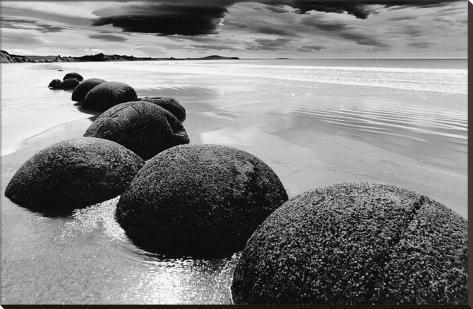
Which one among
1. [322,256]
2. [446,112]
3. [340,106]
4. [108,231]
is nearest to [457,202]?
[322,256]

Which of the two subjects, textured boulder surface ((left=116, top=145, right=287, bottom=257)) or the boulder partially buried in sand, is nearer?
textured boulder surface ((left=116, top=145, right=287, bottom=257))

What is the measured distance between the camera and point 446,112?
37.5ft

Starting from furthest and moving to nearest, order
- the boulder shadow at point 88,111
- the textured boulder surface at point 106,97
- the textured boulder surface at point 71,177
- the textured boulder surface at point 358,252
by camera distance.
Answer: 1. the textured boulder surface at point 106,97
2. the boulder shadow at point 88,111
3. the textured boulder surface at point 71,177
4. the textured boulder surface at point 358,252

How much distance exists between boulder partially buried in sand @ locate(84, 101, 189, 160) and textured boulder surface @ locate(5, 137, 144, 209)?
4.70 feet

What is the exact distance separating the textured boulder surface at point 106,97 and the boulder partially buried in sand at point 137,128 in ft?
20.4

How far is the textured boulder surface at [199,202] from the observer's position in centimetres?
350

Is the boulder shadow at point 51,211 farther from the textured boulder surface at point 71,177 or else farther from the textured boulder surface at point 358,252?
the textured boulder surface at point 358,252

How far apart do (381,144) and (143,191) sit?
A: 16.8ft

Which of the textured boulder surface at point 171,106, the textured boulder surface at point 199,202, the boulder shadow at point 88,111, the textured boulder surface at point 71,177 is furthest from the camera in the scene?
the boulder shadow at point 88,111

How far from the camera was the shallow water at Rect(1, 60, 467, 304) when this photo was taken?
10.1 feet

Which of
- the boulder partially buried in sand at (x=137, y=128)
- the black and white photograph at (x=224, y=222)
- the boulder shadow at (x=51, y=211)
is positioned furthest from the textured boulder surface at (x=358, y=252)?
the boulder partially buried in sand at (x=137, y=128)

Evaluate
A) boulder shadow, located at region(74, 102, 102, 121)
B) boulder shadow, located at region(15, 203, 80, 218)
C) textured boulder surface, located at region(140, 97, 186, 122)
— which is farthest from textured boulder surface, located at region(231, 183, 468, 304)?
boulder shadow, located at region(74, 102, 102, 121)

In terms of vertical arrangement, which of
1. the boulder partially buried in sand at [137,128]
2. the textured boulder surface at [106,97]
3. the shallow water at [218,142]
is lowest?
the shallow water at [218,142]

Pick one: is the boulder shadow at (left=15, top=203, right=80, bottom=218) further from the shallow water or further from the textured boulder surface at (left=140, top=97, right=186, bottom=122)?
the textured boulder surface at (left=140, top=97, right=186, bottom=122)
